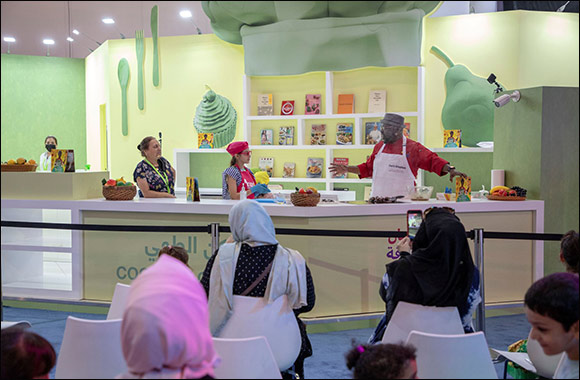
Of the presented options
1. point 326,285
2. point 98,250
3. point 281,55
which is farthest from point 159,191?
point 281,55

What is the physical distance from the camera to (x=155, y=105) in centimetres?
773

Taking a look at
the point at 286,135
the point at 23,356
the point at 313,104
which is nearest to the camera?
the point at 23,356

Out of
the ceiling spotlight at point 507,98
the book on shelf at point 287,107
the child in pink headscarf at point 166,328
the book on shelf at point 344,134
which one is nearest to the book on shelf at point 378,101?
the book on shelf at point 344,134

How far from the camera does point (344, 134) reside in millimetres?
7062

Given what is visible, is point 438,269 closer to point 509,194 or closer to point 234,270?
point 234,270

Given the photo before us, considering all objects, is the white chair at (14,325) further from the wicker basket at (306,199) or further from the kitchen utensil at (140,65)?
the kitchen utensil at (140,65)

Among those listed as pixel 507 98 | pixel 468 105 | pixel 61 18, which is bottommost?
pixel 507 98

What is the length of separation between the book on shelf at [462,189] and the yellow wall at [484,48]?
2357 millimetres

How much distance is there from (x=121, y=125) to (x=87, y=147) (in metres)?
0.62

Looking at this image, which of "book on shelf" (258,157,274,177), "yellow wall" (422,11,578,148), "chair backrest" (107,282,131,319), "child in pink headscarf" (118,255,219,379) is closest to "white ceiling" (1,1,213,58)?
"chair backrest" (107,282,131,319)

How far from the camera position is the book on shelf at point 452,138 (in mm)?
6512

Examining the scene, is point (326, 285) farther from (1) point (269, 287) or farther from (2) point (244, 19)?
(2) point (244, 19)

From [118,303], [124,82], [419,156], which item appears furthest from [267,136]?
[118,303]

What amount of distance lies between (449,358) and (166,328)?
1039 millimetres
